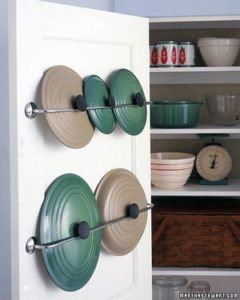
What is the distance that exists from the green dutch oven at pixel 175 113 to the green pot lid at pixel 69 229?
30.3 inches

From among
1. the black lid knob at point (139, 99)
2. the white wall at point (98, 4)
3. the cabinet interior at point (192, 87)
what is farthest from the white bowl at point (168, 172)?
the white wall at point (98, 4)

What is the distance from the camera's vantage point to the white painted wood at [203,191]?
227cm

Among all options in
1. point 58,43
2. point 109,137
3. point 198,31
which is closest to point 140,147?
point 109,137

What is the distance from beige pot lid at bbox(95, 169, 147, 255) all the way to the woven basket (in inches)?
18.3

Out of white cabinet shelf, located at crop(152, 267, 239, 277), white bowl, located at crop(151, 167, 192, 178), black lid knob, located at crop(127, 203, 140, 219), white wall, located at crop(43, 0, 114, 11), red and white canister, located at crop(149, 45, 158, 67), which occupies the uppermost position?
white wall, located at crop(43, 0, 114, 11)

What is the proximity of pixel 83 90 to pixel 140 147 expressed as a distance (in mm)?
381

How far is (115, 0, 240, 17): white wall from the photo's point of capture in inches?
86.3

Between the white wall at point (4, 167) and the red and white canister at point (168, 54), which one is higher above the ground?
the red and white canister at point (168, 54)

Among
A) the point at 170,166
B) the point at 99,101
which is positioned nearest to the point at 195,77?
the point at 170,166

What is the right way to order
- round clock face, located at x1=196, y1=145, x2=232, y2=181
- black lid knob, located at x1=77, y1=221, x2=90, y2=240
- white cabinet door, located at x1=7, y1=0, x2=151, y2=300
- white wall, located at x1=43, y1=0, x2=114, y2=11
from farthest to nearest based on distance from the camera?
round clock face, located at x1=196, y1=145, x2=232, y2=181 → white wall, located at x1=43, y1=0, x2=114, y2=11 → black lid knob, located at x1=77, y1=221, x2=90, y2=240 → white cabinet door, located at x1=7, y1=0, x2=151, y2=300

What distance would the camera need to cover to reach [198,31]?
103 inches

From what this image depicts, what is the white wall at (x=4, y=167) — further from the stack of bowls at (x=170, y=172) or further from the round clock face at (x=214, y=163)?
the round clock face at (x=214, y=163)

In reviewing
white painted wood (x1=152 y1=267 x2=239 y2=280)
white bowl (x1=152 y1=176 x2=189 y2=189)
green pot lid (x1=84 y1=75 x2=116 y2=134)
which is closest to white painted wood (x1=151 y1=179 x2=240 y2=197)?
white bowl (x1=152 y1=176 x2=189 y2=189)

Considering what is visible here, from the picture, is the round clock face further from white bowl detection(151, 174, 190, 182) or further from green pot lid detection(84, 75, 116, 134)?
green pot lid detection(84, 75, 116, 134)
